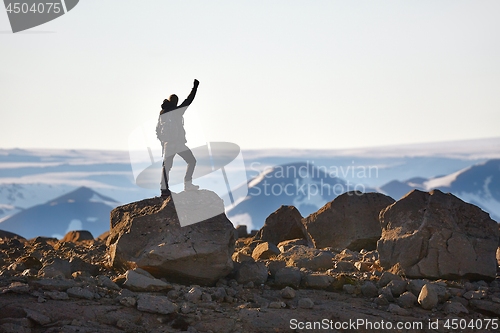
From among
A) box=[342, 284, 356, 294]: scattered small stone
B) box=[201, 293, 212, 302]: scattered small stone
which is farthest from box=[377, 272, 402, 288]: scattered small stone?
box=[201, 293, 212, 302]: scattered small stone

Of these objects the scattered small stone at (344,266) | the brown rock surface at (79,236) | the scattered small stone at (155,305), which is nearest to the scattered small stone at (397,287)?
the scattered small stone at (344,266)

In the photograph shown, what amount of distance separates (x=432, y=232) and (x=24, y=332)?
758 cm

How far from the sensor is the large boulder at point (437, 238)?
1230 cm

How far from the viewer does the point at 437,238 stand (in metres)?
→ 12.4

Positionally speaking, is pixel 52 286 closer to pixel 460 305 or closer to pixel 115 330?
pixel 115 330

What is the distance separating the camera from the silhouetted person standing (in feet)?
43.3

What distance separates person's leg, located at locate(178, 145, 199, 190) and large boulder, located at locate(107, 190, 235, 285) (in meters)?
0.58

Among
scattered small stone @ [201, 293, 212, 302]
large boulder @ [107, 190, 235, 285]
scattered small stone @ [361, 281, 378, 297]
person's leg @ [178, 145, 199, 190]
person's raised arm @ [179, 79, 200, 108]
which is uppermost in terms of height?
person's raised arm @ [179, 79, 200, 108]

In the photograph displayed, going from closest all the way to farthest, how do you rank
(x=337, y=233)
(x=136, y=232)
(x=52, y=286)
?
(x=52, y=286)
(x=136, y=232)
(x=337, y=233)

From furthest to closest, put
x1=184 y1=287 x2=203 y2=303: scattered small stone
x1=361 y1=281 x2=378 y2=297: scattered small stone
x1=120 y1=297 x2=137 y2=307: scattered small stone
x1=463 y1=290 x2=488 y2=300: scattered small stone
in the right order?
1. x1=361 y1=281 x2=378 y2=297: scattered small stone
2. x1=463 y1=290 x2=488 y2=300: scattered small stone
3. x1=184 y1=287 x2=203 y2=303: scattered small stone
4. x1=120 y1=297 x2=137 y2=307: scattered small stone

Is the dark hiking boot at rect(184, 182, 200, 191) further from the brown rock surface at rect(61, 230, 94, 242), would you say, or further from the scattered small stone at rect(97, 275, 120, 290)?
the brown rock surface at rect(61, 230, 94, 242)

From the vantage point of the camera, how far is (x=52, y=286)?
33.5 feet

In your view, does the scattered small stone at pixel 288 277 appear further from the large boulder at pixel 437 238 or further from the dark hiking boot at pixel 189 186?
the dark hiking boot at pixel 189 186

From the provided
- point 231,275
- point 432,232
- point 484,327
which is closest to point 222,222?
point 231,275
